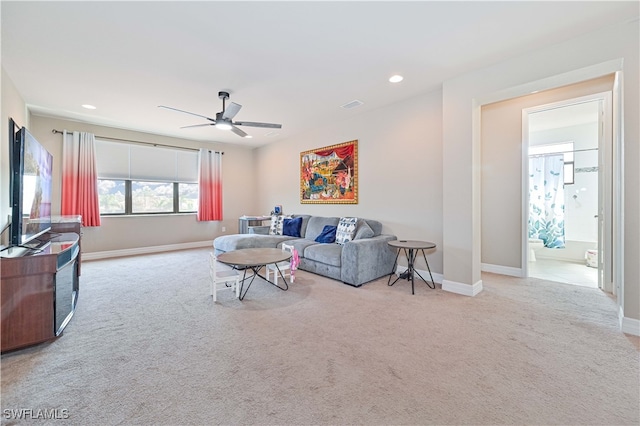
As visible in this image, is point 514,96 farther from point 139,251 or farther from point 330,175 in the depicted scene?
point 139,251

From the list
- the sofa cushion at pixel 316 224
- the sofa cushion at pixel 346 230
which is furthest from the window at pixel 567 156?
the sofa cushion at pixel 316 224

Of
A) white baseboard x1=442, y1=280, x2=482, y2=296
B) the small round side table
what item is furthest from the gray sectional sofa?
white baseboard x1=442, y1=280, x2=482, y2=296

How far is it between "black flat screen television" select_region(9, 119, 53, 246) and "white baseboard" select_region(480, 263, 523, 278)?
19.1 ft

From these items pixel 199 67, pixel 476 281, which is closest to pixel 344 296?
pixel 476 281

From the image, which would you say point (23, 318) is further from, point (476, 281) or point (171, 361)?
point (476, 281)

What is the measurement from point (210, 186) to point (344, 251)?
4.51 m

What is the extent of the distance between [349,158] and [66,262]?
4.10 metres

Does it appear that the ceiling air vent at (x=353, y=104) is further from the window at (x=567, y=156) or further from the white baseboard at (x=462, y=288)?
the window at (x=567, y=156)

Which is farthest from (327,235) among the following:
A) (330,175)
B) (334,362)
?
(334,362)

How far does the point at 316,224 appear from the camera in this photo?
204 inches

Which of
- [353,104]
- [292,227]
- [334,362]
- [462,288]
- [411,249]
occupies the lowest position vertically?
[334,362]

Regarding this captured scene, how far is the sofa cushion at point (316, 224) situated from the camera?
16.3 feet

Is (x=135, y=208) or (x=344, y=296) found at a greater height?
(x=135, y=208)

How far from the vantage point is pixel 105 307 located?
295 centimetres
